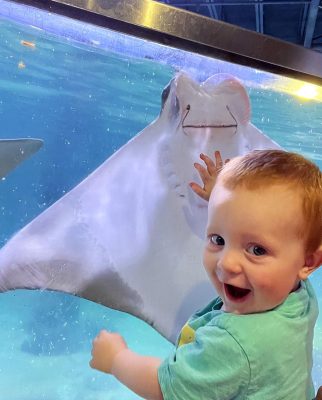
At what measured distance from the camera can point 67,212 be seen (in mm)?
1038

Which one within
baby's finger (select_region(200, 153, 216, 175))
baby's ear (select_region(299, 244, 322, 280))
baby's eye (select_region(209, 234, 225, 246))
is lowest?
baby's finger (select_region(200, 153, 216, 175))

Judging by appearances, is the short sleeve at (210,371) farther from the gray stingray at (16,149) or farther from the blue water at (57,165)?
the gray stingray at (16,149)

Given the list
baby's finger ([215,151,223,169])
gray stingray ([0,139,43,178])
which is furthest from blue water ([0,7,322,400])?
baby's finger ([215,151,223,169])

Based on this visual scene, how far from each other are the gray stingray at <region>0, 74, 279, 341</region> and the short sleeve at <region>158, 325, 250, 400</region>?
44 centimetres

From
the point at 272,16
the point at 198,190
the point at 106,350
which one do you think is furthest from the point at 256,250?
the point at 272,16

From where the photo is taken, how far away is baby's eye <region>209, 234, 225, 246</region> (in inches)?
25.0

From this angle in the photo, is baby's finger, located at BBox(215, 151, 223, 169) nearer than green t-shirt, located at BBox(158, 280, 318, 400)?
No

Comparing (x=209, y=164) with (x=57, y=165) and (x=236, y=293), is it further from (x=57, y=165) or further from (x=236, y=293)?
(x=236, y=293)

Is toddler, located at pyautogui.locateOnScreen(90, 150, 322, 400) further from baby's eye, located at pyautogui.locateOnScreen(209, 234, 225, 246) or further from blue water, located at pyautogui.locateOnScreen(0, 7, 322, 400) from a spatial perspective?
blue water, located at pyautogui.locateOnScreen(0, 7, 322, 400)

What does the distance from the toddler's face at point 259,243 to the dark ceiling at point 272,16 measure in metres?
6.37

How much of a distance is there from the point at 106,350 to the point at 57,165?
412 millimetres

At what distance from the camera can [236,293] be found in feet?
2.09

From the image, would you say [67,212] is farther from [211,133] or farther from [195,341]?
[195,341]

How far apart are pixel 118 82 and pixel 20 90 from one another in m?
0.18
